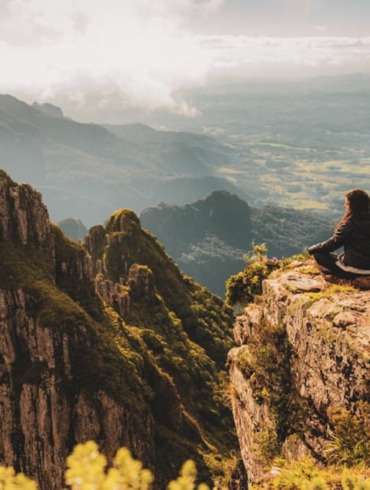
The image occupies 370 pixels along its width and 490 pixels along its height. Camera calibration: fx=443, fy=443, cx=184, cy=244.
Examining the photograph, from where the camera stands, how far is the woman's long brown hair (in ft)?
57.1

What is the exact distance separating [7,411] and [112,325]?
16726 mm

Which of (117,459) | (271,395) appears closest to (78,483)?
(117,459)

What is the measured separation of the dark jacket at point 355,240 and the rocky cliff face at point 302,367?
4.01 feet

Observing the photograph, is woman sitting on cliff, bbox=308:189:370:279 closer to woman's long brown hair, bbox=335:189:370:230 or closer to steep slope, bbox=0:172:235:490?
woman's long brown hair, bbox=335:189:370:230

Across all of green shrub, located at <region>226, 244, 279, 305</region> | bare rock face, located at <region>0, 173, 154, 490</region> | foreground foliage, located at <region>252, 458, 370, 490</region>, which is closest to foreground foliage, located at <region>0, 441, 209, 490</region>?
foreground foliage, located at <region>252, 458, 370, 490</region>

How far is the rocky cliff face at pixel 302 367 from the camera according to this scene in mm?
14070

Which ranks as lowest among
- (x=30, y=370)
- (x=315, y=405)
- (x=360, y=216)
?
(x=30, y=370)

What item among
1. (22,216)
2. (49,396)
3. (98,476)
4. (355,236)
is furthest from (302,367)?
(22,216)

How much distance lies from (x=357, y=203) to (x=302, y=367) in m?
6.69

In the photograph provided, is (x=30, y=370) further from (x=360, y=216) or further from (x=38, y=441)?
(x=360, y=216)

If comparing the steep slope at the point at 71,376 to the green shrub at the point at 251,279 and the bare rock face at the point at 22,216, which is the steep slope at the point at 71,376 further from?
the green shrub at the point at 251,279

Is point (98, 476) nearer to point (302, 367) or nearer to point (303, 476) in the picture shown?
point (303, 476)

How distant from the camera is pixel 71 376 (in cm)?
4750

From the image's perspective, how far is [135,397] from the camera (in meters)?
49.2
